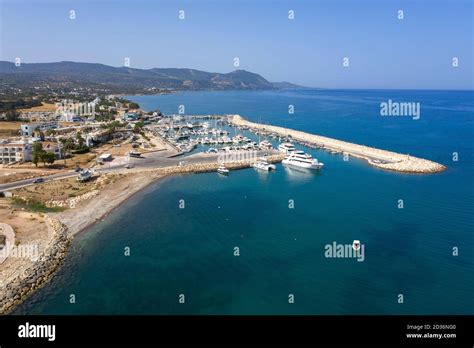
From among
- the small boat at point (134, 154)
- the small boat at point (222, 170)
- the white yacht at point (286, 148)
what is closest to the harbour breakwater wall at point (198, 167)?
the small boat at point (222, 170)

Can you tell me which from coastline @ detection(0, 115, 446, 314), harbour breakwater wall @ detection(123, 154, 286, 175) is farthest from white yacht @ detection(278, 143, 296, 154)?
harbour breakwater wall @ detection(123, 154, 286, 175)

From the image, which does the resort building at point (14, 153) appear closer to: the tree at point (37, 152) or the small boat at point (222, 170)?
the tree at point (37, 152)

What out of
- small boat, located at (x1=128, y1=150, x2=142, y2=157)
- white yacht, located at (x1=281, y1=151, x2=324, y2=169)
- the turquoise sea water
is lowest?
the turquoise sea water

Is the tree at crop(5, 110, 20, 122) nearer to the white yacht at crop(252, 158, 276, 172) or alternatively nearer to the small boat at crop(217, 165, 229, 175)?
the small boat at crop(217, 165, 229, 175)

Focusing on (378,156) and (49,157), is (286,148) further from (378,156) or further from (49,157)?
(49,157)

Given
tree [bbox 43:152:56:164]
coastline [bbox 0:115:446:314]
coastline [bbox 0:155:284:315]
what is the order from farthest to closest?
tree [bbox 43:152:56:164], coastline [bbox 0:115:446:314], coastline [bbox 0:155:284:315]

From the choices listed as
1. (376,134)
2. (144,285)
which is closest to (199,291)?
(144,285)

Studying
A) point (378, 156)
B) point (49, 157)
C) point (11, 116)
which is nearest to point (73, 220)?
point (49, 157)
